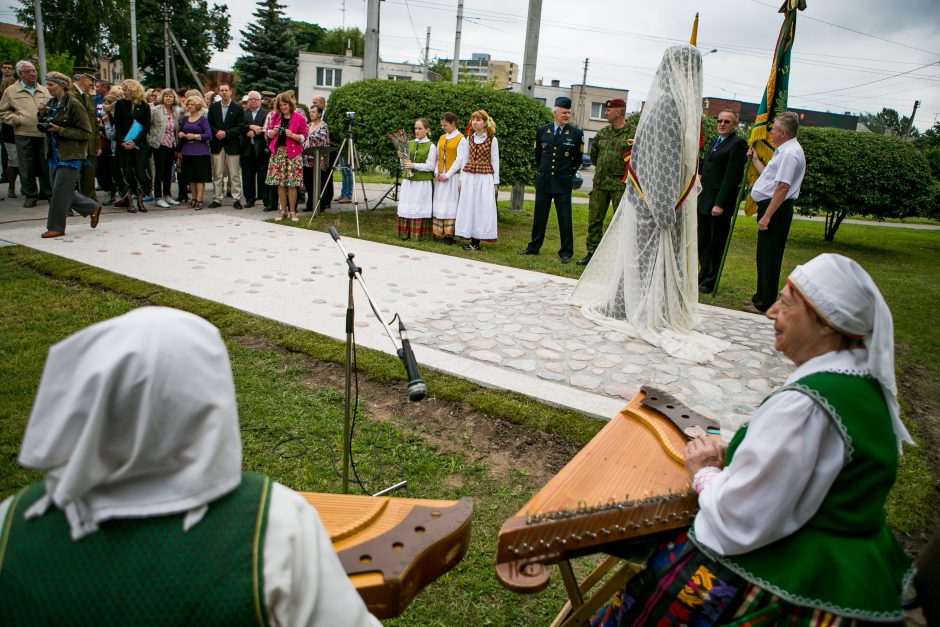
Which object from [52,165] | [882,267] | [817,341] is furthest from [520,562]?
[882,267]

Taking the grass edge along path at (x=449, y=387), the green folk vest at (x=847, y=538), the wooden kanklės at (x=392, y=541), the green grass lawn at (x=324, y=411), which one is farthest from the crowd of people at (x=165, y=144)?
the green folk vest at (x=847, y=538)

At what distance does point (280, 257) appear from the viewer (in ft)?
27.3

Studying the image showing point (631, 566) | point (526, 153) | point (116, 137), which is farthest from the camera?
point (526, 153)

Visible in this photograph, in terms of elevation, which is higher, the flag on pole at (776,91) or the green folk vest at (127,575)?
the flag on pole at (776,91)

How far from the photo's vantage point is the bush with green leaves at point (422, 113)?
11992 millimetres

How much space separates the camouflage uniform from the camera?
364 inches

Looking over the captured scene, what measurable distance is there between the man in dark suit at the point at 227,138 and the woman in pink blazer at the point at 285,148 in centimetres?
97

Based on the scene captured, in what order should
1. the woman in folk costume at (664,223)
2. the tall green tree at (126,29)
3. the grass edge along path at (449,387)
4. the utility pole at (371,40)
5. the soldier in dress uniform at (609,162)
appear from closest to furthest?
the grass edge along path at (449,387), the woman in folk costume at (664,223), the soldier in dress uniform at (609,162), the utility pole at (371,40), the tall green tree at (126,29)

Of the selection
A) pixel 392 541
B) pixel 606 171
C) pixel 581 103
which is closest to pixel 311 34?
pixel 581 103

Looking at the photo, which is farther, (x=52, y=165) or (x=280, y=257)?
(x=52, y=165)

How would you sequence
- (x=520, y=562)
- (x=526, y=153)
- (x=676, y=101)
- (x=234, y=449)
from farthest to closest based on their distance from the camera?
(x=526, y=153)
(x=676, y=101)
(x=520, y=562)
(x=234, y=449)

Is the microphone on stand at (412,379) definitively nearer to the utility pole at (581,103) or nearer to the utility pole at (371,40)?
the utility pole at (371,40)

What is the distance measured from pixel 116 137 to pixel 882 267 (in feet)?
45.0

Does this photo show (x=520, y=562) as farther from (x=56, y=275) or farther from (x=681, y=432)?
(x=56, y=275)
